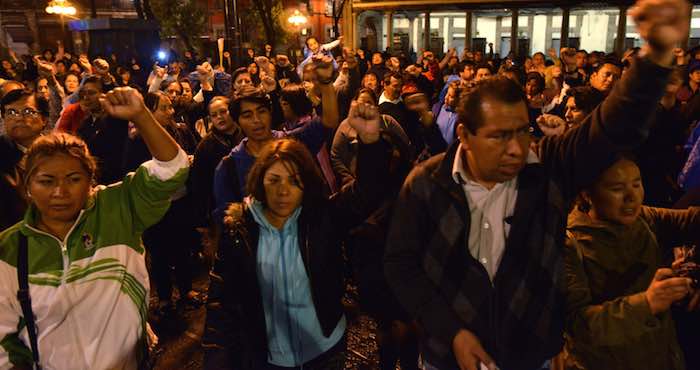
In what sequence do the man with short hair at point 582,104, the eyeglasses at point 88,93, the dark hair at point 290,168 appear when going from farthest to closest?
the eyeglasses at point 88,93 < the man with short hair at point 582,104 < the dark hair at point 290,168

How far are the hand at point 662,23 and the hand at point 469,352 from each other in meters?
1.11

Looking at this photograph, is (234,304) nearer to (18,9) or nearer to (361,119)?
(361,119)

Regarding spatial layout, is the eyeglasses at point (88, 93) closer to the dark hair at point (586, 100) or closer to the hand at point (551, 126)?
the hand at point (551, 126)

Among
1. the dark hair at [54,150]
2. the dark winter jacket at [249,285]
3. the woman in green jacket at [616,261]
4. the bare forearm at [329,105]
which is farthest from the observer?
the bare forearm at [329,105]

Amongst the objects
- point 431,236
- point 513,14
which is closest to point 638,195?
point 431,236

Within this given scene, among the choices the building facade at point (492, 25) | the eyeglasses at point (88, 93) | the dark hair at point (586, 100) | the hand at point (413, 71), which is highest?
the building facade at point (492, 25)

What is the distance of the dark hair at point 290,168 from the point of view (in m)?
2.65

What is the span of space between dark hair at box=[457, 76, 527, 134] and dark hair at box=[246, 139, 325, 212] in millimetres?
855

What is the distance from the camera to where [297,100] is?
17.7 feet

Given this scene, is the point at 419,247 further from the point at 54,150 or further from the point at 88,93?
the point at 88,93

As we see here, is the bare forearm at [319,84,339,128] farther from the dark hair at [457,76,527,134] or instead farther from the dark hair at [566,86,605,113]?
the dark hair at [566,86,605,113]

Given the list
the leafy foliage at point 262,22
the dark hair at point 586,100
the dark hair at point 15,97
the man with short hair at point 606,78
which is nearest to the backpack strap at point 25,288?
the dark hair at point 15,97

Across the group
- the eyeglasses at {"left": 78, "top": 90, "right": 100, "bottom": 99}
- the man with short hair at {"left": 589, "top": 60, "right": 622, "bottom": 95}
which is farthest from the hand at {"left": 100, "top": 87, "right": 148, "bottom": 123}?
the man with short hair at {"left": 589, "top": 60, "right": 622, "bottom": 95}

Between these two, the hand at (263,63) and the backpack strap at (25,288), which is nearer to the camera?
the backpack strap at (25,288)
